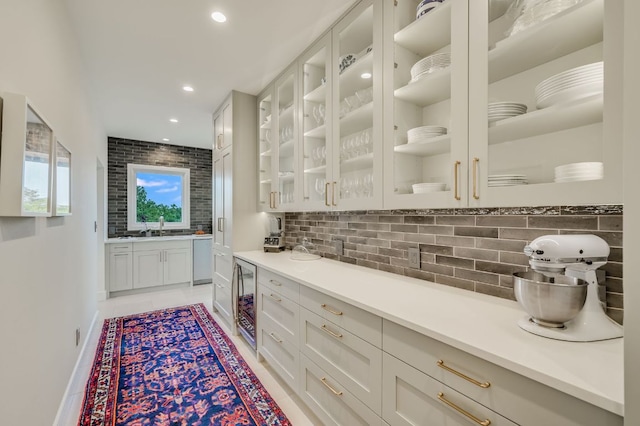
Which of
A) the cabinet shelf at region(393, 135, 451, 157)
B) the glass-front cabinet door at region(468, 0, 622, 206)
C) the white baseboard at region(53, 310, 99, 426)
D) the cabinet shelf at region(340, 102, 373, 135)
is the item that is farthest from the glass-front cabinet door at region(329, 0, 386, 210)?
the white baseboard at region(53, 310, 99, 426)

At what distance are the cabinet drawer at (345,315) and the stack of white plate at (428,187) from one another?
682 millimetres

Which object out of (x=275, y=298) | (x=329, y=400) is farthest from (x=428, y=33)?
(x=329, y=400)

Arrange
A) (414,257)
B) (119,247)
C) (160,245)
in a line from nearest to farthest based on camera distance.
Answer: (414,257) < (119,247) < (160,245)

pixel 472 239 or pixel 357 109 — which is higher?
pixel 357 109

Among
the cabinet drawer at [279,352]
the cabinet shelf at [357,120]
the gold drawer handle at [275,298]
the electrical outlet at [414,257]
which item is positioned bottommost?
the cabinet drawer at [279,352]

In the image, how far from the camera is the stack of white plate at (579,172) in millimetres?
913

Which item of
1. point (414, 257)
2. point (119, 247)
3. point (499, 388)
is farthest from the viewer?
point (119, 247)

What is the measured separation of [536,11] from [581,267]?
0.98m

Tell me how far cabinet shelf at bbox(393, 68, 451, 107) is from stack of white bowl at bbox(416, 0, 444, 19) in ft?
1.10

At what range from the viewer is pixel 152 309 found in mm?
3912

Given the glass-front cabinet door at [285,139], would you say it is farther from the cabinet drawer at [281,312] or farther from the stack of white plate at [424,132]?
the stack of white plate at [424,132]

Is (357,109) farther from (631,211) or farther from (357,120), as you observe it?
(631,211)

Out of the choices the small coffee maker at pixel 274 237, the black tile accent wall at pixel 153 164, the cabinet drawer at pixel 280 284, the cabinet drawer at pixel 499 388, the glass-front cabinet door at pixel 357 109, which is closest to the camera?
the cabinet drawer at pixel 499 388

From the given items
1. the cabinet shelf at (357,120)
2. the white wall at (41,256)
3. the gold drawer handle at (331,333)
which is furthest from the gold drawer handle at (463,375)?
the white wall at (41,256)
